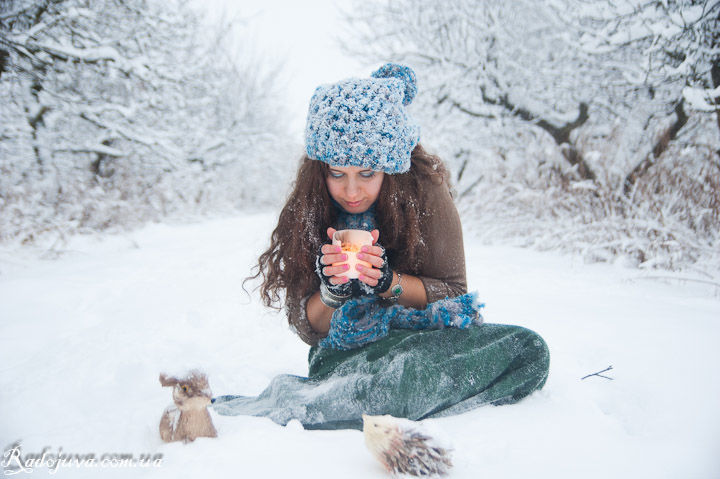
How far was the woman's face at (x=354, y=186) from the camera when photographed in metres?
1.43

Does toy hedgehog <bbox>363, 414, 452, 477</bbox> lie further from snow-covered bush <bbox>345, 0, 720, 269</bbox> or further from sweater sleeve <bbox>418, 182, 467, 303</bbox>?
snow-covered bush <bbox>345, 0, 720, 269</bbox>

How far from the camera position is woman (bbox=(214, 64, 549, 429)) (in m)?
1.27

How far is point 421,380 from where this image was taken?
124 cm

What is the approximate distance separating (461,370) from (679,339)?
4.18 ft

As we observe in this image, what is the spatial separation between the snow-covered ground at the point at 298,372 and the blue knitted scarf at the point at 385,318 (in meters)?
0.33

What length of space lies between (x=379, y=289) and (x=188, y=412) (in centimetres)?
69

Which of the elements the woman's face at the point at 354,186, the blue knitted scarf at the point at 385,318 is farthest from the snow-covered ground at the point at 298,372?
the woman's face at the point at 354,186

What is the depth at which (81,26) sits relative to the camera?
216 inches

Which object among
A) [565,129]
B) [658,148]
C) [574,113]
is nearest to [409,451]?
[658,148]

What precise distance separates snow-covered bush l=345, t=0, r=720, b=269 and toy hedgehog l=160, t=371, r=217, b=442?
337 cm

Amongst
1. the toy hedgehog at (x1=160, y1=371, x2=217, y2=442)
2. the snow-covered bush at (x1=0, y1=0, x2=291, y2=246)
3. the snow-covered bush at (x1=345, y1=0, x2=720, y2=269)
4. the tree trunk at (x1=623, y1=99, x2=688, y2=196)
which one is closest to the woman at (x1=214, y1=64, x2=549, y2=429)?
the toy hedgehog at (x1=160, y1=371, x2=217, y2=442)

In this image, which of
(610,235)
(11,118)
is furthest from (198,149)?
(610,235)

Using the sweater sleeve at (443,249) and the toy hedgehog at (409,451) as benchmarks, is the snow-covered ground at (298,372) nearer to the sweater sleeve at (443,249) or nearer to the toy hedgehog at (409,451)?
the toy hedgehog at (409,451)

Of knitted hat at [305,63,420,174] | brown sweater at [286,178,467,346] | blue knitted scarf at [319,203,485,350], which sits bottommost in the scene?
blue knitted scarf at [319,203,485,350]
